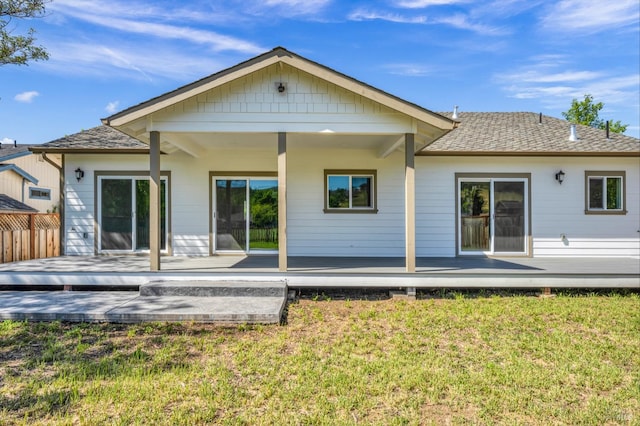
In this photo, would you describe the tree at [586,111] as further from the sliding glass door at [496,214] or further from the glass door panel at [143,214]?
the glass door panel at [143,214]

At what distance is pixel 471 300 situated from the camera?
690 cm

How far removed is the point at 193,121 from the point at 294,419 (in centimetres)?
544

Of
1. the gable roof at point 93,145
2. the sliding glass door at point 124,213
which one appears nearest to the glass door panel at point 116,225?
the sliding glass door at point 124,213

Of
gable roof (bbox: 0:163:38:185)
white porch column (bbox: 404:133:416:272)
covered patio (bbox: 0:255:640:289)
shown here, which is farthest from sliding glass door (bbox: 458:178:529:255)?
gable roof (bbox: 0:163:38:185)

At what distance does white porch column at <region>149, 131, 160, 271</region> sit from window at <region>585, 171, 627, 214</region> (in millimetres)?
10195

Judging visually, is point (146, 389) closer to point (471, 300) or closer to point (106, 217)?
point (471, 300)

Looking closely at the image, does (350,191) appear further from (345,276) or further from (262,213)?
(345,276)

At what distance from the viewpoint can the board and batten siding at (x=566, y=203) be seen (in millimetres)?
10070

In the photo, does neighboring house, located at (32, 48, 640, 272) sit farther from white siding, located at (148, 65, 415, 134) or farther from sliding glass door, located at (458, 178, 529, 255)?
white siding, located at (148, 65, 415, 134)

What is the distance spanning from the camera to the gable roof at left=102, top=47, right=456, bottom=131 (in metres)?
6.56

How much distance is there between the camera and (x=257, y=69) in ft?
21.6

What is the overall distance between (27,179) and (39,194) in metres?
1.47

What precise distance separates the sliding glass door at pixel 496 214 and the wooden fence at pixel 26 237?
10413 mm

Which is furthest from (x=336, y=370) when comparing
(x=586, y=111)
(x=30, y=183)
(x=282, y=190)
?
(x=586, y=111)
